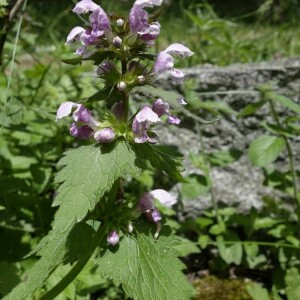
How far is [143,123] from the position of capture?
51.0 inches

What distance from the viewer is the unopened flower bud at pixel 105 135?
127 centimetres

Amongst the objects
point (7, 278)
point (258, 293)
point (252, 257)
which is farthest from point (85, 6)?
point (252, 257)

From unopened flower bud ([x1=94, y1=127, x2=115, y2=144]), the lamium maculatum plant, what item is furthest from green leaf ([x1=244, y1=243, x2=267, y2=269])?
unopened flower bud ([x1=94, y1=127, x2=115, y2=144])

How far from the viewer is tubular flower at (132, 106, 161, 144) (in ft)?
4.14

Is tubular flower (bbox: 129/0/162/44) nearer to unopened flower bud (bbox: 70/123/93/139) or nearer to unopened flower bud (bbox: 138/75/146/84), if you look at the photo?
unopened flower bud (bbox: 138/75/146/84)

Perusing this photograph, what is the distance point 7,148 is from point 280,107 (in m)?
1.53

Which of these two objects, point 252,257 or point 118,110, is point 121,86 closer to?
point 118,110

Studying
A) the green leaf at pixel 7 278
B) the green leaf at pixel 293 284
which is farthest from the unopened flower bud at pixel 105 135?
the green leaf at pixel 293 284

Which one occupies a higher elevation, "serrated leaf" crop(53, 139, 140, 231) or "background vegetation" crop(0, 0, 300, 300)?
"serrated leaf" crop(53, 139, 140, 231)

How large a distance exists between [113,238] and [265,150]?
983mm

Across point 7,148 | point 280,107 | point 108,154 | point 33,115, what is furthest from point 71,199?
point 280,107

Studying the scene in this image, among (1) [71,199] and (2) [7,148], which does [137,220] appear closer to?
(1) [71,199]

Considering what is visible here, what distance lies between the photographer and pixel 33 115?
2691 mm

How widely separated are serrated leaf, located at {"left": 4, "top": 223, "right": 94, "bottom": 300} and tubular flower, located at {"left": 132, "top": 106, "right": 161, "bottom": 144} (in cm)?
32
